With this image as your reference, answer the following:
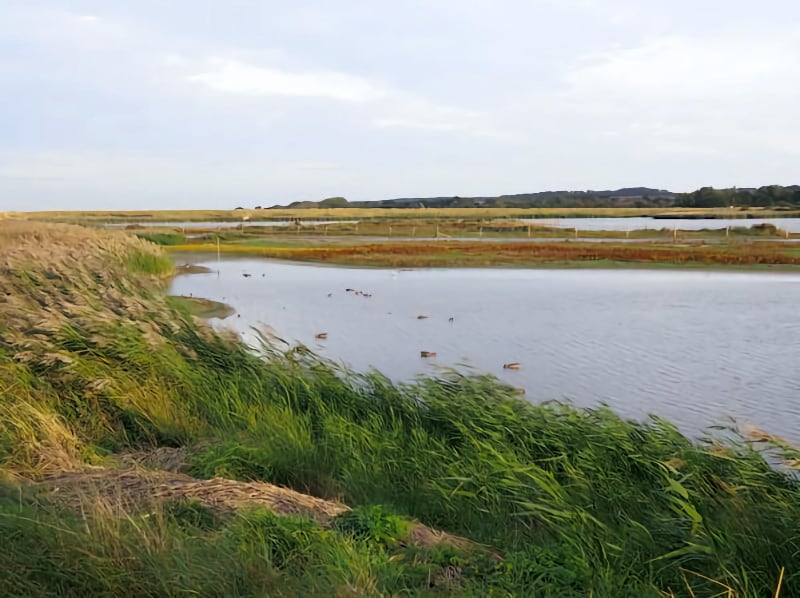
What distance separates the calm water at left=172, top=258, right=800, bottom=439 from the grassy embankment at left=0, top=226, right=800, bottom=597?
286 cm

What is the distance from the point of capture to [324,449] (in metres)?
6.84

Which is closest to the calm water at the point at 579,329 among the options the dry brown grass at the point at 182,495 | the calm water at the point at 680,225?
the dry brown grass at the point at 182,495

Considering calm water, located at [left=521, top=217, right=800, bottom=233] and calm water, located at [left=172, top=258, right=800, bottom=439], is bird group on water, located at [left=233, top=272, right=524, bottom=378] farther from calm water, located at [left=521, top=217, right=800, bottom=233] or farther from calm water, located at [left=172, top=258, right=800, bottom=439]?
calm water, located at [left=521, top=217, right=800, bottom=233]

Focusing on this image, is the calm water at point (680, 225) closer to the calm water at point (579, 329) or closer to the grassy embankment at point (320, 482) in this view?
the calm water at point (579, 329)

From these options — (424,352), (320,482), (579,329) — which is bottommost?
(579,329)

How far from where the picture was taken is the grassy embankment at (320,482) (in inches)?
163

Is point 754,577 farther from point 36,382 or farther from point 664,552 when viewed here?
point 36,382

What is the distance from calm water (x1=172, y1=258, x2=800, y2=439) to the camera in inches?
431

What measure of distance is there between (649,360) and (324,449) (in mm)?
7871

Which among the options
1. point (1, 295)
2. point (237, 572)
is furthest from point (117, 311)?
point (237, 572)

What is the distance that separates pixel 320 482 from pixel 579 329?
1122 cm

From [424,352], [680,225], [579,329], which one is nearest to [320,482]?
[424,352]

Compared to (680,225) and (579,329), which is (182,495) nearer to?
(579,329)

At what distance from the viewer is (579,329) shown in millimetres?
16734
